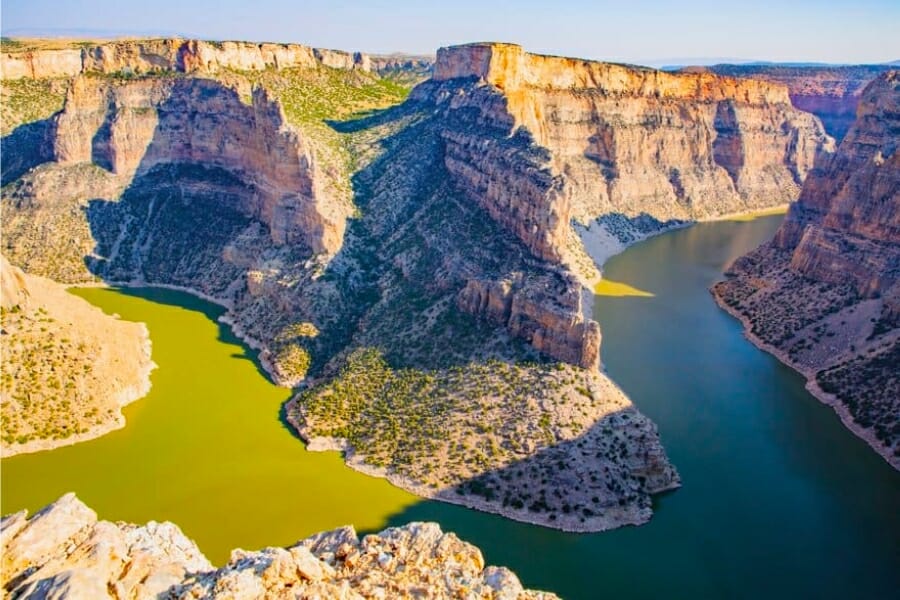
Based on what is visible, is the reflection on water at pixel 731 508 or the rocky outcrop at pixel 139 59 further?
the rocky outcrop at pixel 139 59

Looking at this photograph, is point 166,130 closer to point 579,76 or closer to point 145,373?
point 145,373

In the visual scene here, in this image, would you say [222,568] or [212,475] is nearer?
[222,568]

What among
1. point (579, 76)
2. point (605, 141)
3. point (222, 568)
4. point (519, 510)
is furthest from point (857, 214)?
point (222, 568)

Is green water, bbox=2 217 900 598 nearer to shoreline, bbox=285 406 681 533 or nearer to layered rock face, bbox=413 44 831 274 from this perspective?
shoreline, bbox=285 406 681 533

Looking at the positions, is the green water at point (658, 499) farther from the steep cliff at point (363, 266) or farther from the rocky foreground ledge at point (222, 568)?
the rocky foreground ledge at point (222, 568)

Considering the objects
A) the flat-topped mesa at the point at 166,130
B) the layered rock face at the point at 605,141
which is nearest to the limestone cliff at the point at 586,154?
the layered rock face at the point at 605,141

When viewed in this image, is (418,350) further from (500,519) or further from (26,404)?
(26,404)
